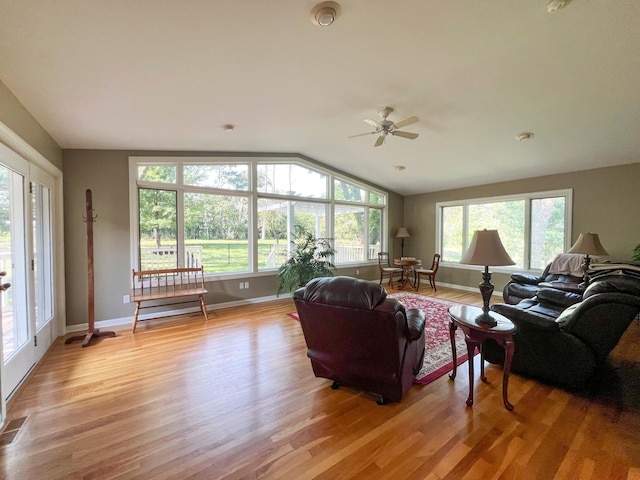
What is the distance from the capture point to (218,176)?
15.8ft

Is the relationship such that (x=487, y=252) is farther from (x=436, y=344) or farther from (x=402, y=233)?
(x=402, y=233)

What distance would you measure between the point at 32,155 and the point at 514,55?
442cm

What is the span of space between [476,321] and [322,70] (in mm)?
2509

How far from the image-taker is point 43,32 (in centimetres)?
176

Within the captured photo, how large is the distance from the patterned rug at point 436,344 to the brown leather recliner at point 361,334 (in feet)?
1.23

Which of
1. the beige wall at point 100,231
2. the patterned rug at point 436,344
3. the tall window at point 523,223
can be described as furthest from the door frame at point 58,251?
the tall window at point 523,223

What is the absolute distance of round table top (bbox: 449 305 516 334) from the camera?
2012 mm

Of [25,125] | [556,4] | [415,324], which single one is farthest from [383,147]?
[25,125]

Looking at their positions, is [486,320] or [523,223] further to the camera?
[523,223]

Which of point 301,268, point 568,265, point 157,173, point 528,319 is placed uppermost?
point 157,173

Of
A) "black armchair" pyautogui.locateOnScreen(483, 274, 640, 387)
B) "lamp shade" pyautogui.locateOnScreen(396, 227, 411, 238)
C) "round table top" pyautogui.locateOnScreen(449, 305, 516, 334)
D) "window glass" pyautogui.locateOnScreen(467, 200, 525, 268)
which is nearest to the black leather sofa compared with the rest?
"window glass" pyautogui.locateOnScreen(467, 200, 525, 268)

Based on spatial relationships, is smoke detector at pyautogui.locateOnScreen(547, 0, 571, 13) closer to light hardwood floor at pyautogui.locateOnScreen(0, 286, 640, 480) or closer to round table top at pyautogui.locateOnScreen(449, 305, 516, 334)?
round table top at pyautogui.locateOnScreen(449, 305, 516, 334)

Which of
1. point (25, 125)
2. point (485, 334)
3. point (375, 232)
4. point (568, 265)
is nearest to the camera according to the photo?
point (485, 334)

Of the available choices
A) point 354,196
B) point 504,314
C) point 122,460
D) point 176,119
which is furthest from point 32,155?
point 354,196
